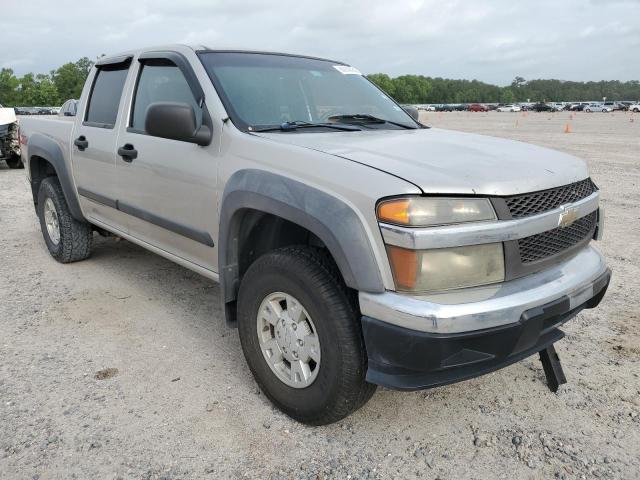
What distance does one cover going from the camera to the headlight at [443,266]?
2.00 m

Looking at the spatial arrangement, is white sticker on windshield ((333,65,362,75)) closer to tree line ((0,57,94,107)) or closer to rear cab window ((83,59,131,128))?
rear cab window ((83,59,131,128))

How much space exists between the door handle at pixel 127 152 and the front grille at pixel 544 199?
243 cm

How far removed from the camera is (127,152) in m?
3.57

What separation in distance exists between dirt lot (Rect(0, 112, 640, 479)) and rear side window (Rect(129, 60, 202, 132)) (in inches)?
57.4

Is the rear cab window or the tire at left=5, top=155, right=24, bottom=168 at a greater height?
the rear cab window

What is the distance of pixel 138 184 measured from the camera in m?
3.53

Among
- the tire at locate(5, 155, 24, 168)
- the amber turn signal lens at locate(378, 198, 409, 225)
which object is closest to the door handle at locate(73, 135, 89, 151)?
the amber turn signal lens at locate(378, 198, 409, 225)

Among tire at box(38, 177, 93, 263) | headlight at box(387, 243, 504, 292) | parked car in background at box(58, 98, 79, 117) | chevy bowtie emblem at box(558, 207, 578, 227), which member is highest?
parked car in background at box(58, 98, 79, 117)

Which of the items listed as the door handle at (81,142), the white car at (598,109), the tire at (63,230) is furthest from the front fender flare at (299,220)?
the white car at (598,109)

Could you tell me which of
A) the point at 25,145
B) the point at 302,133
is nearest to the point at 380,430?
the point at 302,133

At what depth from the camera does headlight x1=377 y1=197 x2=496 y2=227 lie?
200 cm

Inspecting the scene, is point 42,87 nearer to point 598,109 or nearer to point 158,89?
point 598,109

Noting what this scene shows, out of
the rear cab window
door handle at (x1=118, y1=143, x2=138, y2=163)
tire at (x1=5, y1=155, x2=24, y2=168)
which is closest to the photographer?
door handle at (x1=118, y1=143, x2=138, y2=163)

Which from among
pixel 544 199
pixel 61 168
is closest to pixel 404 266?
pixel 544 199
